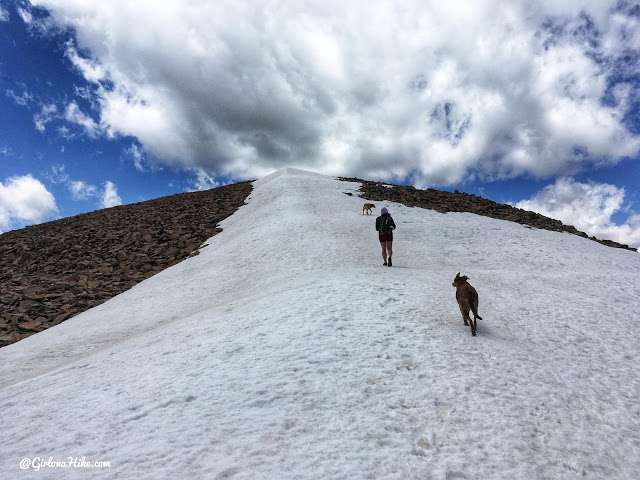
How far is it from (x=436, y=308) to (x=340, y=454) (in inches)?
209

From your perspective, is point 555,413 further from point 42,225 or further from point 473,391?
point 42,225

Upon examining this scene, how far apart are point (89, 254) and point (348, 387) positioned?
24596 mm

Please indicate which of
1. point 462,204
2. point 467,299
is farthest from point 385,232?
point 462,204

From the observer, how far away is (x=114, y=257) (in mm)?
22250

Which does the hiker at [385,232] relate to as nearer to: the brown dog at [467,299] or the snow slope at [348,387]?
the snow slope at [348,387]

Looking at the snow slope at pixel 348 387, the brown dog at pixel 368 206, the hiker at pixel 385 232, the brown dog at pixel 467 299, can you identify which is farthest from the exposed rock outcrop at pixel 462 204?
the brown dog at pixel 467 299

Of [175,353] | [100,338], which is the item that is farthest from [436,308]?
[100,338]

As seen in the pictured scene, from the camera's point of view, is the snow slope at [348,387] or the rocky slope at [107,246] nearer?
the snow slope at [348,387]

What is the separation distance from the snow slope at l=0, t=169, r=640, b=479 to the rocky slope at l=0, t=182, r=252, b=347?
4460 millimetres

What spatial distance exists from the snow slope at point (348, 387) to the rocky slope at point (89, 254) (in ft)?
14.6

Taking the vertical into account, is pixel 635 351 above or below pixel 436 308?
below

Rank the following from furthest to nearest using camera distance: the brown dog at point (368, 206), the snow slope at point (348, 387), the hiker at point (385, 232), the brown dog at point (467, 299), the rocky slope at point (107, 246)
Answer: the brown dog at point (368, 206), the rocky slope at point (107, 246), the hiker at point (385, 232), the brown dog at point (467, 299), the snow slope at point (348, 387)

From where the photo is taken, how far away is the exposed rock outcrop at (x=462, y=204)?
2638 centimetres

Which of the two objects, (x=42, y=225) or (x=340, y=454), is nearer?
(x=340, y=454)
